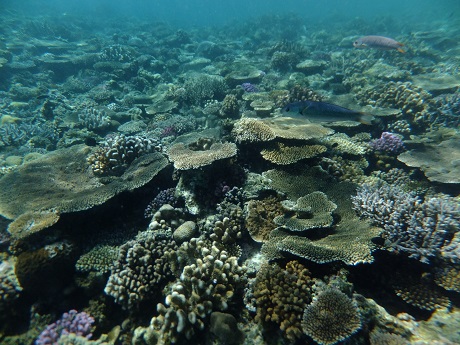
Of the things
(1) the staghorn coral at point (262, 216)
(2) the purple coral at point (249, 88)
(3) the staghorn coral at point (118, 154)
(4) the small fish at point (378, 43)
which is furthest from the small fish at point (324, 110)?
(4) the small fish at point (378, 43)

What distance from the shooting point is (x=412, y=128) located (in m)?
7.39

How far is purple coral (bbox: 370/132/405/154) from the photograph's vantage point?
19.2 feet

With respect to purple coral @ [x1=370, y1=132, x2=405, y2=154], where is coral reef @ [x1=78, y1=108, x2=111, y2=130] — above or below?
below

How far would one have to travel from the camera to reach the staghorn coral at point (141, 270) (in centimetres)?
355

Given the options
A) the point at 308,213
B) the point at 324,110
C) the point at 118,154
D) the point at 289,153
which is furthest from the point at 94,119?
the point at 308,213

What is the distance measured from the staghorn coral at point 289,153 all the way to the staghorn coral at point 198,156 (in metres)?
0.71

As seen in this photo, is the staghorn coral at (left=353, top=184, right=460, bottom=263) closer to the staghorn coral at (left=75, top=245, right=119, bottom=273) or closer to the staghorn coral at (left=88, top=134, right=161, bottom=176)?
the staghorn coral at (left=75, top=245, right=119, bottom=273)

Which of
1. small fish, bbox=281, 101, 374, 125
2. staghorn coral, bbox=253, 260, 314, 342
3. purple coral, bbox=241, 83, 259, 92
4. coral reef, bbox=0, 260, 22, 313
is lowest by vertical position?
coral reef, bbox=0, 260, 22, 313

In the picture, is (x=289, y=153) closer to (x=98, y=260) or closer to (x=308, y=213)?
(x=308, y=213)

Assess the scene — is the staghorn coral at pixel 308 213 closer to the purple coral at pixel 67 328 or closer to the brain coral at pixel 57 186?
the brain coral at pixel 57 186

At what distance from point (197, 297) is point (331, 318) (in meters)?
1.53

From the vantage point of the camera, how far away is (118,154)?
561 centimetres

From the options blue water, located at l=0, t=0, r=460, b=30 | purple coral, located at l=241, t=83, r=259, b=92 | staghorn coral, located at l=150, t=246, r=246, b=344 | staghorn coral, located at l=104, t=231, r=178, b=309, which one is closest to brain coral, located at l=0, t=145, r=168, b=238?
staghorn coral, located at l=104, t=231, r=178, b=309

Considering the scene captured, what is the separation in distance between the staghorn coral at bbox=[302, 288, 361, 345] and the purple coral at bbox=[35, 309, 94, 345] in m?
3.13
